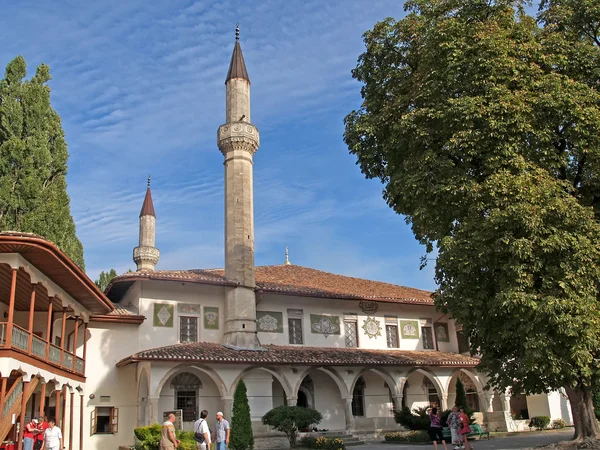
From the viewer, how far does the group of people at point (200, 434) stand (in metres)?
10.1

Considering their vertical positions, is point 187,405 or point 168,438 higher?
point 187,405

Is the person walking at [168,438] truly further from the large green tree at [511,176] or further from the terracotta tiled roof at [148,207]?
the terracotta tiled roof at [148,207]

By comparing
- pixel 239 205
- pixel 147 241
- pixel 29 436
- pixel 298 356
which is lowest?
pixel 29 436

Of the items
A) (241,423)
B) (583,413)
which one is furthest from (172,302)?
(583,413)

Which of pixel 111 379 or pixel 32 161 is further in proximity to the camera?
pixel 111 379

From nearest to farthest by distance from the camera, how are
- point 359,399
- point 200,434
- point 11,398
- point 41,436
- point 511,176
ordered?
1. point 200,434
2. point 511,176
3. point 11,398
4. point 41,436
5. point 359,399

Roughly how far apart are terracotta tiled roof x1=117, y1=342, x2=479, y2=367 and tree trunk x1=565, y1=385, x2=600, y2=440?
880cm

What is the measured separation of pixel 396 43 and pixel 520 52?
329 centimetres

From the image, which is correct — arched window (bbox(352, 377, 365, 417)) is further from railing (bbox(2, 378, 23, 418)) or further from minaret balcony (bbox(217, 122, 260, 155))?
railing (bbox(2, 378, 23, 418))

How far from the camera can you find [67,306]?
55.4 ft

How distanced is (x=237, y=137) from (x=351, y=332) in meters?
8.83

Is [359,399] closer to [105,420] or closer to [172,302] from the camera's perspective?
[172,302]

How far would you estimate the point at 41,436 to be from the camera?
1355 cm

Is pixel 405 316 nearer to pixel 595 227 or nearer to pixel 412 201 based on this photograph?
pixel 412 201
